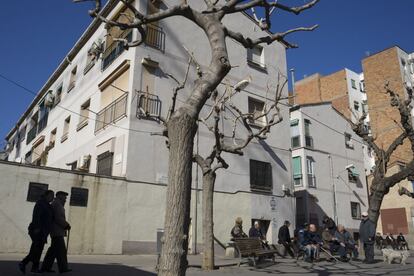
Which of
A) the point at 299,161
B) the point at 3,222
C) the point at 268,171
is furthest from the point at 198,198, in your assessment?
the point at 299,161

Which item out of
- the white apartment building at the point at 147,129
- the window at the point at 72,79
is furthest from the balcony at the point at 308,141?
the window at the point at 72,79

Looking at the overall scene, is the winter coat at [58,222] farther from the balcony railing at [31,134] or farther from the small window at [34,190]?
the balcony railing at [31,134]

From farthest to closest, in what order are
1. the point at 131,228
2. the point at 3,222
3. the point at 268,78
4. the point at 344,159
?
the point at 344,159
the point at 268,78
the point at 131,228
the point at 3,222

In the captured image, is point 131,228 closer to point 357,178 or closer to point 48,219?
point 48,219

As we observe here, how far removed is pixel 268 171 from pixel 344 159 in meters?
11.7

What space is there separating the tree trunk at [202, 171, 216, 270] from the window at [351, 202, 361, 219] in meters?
21.0

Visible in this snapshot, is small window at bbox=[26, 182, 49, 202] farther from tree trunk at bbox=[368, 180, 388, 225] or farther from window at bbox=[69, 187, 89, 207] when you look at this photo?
tree trunk at bbox=[368, 180, 388, 225]

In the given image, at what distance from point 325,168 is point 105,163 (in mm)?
16580

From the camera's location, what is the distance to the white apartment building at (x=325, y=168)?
85.5 ft

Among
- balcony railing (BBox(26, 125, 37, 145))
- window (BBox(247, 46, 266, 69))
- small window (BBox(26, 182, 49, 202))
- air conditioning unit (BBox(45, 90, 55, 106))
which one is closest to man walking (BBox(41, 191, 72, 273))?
small window (BBox(26, 182, 49, 202))

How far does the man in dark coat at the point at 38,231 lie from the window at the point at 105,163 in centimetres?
865

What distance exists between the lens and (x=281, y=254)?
626 inches

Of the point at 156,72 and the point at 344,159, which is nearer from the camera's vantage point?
the point at 156,72

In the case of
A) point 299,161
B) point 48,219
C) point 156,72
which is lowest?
point 48,219
